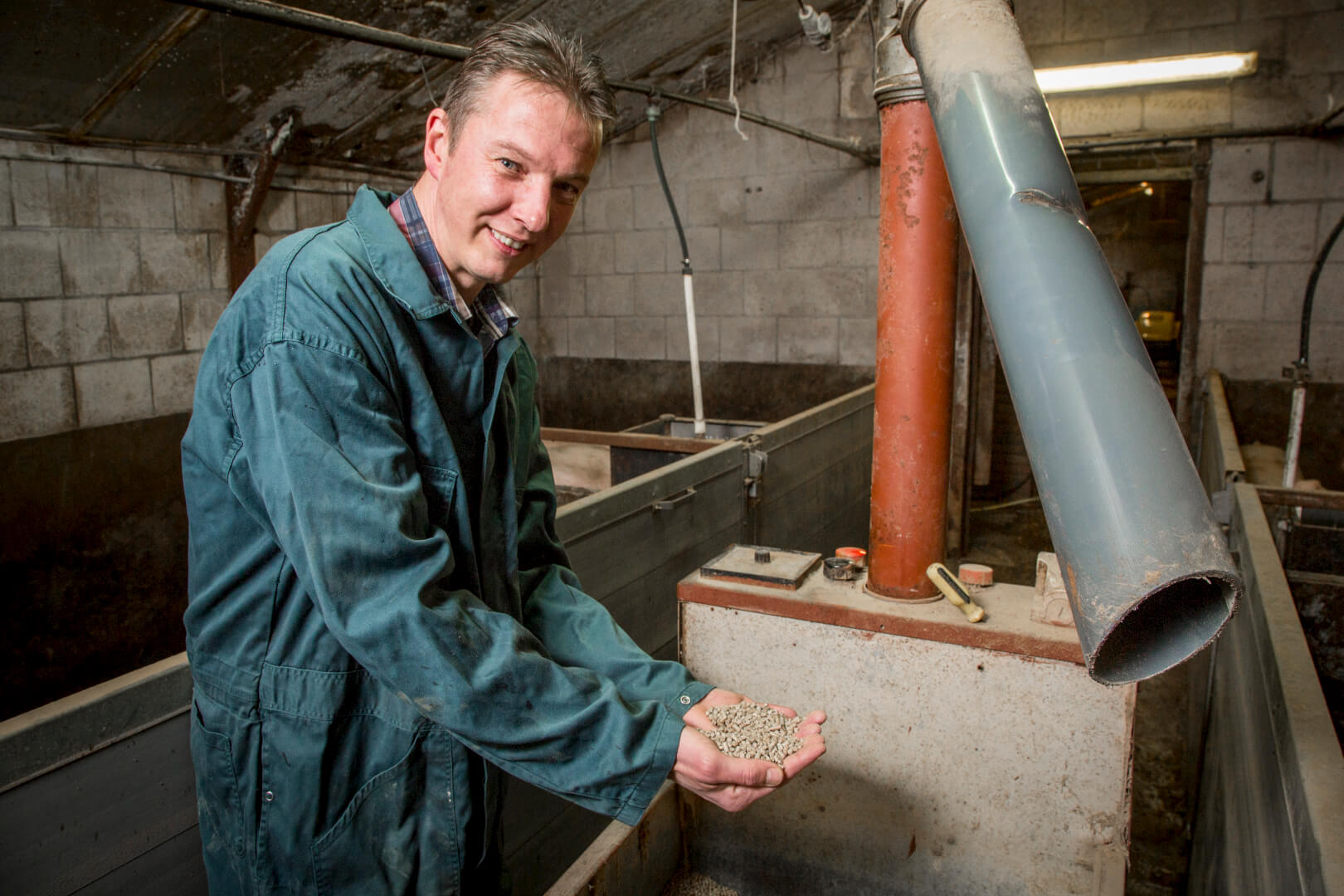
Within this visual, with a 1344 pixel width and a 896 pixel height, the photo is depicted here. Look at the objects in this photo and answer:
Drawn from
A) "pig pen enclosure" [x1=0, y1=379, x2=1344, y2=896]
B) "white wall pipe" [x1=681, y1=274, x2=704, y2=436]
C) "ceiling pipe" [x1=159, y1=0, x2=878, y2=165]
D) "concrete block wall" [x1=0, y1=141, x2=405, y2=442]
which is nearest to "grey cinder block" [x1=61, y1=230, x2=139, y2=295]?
"concrete block wall" [x1=0, y1=141, x2=405, y2=442]

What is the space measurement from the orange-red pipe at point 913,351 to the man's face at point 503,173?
769 millimetres

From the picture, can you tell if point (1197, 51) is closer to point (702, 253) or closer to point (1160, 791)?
point (702, 253)

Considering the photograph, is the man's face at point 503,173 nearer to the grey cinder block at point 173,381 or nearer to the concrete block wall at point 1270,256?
the grey cinder block at point 173,381

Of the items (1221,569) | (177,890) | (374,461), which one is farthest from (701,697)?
(177,890)

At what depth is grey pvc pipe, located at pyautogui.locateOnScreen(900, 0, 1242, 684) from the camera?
0.62 m

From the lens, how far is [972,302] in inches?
200

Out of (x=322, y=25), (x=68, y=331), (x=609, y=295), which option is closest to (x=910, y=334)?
(x=322, y=25)

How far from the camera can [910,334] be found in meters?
1.67

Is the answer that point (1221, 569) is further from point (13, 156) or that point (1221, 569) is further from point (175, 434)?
point (175, 434)

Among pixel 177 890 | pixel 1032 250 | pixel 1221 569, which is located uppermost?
pixel 1032 250

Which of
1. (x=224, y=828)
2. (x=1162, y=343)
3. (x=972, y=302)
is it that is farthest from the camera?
(x=1162, y=343)

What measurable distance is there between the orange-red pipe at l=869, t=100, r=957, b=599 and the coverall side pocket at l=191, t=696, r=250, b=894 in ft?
3.91

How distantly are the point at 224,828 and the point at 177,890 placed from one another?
0.41 metres

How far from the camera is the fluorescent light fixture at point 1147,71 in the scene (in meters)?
3.97
